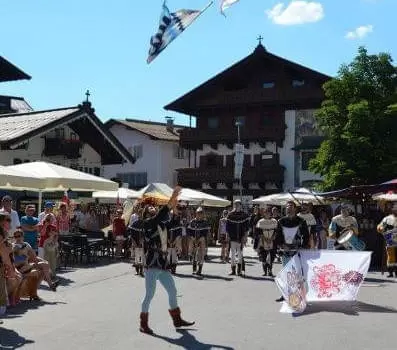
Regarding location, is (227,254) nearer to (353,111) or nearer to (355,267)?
(355,267)

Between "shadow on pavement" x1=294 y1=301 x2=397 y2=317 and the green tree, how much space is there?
22.1m

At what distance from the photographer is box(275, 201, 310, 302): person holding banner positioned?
12.1 meters

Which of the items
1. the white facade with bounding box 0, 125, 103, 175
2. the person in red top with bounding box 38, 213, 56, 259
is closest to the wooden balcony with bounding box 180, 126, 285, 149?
the white facade with bounding box 0, 125, 103, 175

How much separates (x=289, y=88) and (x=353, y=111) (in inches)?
596

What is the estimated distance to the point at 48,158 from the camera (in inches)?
1292

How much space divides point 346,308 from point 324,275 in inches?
27.9

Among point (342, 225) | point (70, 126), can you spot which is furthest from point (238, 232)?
point (70, 126)

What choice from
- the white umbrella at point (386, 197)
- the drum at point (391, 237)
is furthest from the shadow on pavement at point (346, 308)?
the white umbrella at point (386, 197)

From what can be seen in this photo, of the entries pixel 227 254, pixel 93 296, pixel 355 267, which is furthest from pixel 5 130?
pixel 355 267

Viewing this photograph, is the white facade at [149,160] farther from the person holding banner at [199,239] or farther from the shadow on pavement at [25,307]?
the shadow on pavement at [25,307]

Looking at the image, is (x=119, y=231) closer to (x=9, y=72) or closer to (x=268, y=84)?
(x=9, y=72)

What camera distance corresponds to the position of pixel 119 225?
20578mm

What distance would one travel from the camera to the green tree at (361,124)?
32438 mm

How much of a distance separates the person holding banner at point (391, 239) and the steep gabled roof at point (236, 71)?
28.8 m
